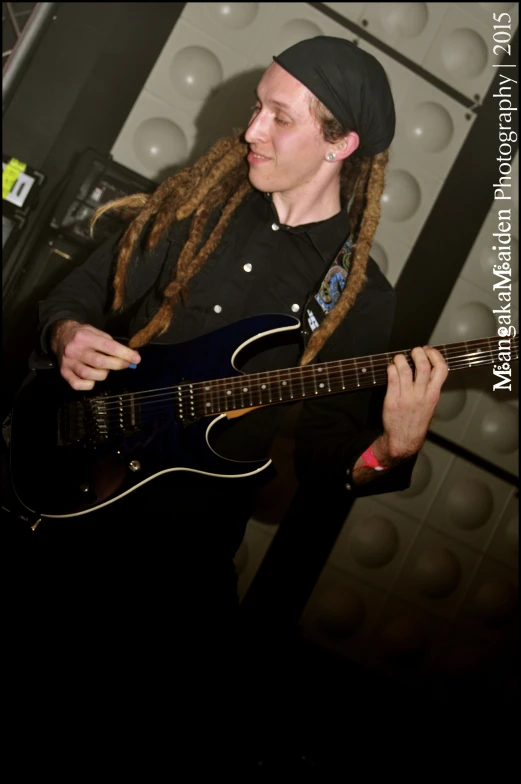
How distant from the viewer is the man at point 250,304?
4.84 feet

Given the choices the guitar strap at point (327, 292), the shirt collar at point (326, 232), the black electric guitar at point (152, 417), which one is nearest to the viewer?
the black electric guitar at point (152, 417)

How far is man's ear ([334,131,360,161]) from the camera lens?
1634 millimetres

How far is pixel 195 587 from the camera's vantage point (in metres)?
1.51

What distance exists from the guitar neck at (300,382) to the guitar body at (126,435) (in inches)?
1.4

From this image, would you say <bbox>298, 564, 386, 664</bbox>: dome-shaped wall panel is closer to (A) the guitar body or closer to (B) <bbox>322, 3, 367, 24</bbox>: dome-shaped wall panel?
(A) the guitar body

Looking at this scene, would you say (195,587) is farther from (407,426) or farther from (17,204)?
(17,204)

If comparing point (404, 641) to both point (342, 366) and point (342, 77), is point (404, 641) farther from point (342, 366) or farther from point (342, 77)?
point (342, 77)

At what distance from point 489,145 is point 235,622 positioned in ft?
9.93

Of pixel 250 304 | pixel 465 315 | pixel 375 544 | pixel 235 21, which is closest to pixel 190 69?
pixel 235 21

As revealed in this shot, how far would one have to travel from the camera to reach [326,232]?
5.80 ft

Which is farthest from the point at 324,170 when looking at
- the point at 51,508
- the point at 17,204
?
the point at 17,204

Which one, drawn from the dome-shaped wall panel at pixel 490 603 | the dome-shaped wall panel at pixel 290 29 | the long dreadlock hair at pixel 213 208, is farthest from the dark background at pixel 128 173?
the long dreadlock hair at pixel 213 208

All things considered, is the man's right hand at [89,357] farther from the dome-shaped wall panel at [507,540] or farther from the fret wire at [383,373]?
the dome-shaped wall panel at [507,540]

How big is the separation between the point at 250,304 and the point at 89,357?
0.47 meters
